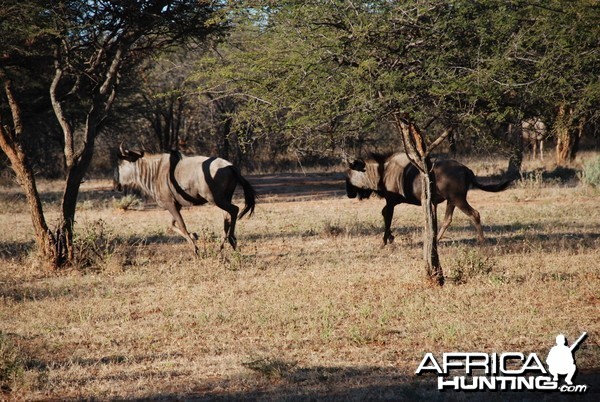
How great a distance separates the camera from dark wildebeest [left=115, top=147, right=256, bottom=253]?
13.3m

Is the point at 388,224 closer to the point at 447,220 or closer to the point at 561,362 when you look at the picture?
the point at 447,220

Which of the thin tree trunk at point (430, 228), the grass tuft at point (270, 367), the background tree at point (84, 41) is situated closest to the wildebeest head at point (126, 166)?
the background tree at point (84, 41)

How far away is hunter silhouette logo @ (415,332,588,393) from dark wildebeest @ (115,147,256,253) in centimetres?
685

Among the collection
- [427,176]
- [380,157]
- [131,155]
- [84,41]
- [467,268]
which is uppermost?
[84,41]

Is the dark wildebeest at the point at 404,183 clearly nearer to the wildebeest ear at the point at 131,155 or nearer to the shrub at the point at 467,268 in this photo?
the shrub at the point at 467,268

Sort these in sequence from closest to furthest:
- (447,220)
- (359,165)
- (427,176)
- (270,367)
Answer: (270,367) → (427,176) → (447,220) → (359,165)

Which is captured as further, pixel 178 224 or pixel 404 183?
pixel 178 224

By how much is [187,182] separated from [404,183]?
3.69 meters

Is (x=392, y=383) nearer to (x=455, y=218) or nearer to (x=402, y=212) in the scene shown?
(x=455, y=218)

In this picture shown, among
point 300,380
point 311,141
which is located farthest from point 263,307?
point 300,380

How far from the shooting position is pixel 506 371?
6188 millimetres

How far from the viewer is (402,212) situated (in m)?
18.5

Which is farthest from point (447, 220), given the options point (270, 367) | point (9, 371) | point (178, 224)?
point (9, 371)

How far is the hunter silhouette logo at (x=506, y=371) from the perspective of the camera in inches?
233
